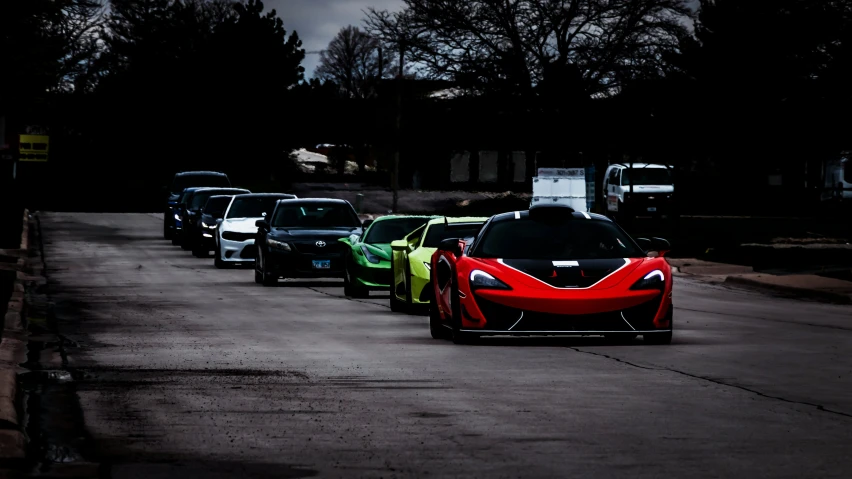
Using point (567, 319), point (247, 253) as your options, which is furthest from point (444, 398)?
point (247, 253)

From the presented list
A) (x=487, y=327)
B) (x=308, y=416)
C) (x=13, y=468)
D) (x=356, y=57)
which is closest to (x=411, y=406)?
(x=308, y=416)

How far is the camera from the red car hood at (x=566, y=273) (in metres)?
16.2

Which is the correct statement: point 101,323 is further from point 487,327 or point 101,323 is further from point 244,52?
point 244,52

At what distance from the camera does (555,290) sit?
1616cm

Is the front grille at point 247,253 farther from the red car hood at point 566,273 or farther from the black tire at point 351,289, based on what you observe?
the red car hood at point 566,273

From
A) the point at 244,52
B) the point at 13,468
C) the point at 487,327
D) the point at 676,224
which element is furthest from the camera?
the point at 244,52

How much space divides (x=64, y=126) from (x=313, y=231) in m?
68.7

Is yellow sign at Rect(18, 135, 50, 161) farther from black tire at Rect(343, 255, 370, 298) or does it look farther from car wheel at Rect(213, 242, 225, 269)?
black tire at Rect(343, 255, 370, 298)

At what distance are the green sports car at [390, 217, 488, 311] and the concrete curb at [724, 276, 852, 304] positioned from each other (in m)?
6.38

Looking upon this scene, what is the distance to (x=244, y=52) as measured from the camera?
91438 millimetres

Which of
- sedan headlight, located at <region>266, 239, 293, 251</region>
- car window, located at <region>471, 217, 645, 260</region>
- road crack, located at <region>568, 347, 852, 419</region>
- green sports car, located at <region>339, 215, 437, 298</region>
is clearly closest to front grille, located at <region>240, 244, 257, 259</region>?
sedan headlight, located at <region>266, 239, 293, 251</region>

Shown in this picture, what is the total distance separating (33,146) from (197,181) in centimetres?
3859

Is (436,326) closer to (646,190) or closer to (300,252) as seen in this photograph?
(300,252)

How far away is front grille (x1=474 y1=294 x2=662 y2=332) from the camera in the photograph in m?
16.1
